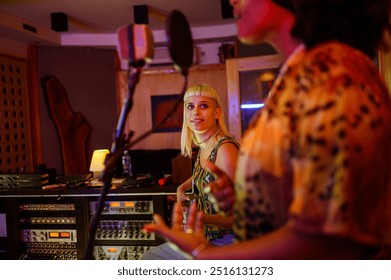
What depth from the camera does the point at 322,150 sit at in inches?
18.7

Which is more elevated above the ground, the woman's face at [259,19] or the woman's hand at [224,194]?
the woman's face at [259,19]

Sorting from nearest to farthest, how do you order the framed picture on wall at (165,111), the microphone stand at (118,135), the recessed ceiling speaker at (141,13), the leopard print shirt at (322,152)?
the leopard print shirt at (322,152)
the microphone stand at (118,135)
the recessed ceiling speaker at (141,13)
the framed picture on wall at (165,111)

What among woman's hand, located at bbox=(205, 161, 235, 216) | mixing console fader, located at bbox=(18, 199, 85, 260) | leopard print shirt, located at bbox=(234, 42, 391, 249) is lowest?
mixing console fader, located at bbox=(18, 199, 85, 260)

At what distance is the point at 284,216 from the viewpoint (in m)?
0.54

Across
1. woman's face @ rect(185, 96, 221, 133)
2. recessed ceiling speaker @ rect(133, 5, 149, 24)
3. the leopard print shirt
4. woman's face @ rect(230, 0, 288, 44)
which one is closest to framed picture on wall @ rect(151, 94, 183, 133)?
recessed ceiling speaker @ rect(133, 5, 149, 24)

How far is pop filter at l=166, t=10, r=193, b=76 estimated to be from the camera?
69 cm

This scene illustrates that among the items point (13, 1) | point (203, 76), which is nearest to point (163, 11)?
point (13, 1)

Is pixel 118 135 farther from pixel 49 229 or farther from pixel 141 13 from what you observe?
pixel 141 13

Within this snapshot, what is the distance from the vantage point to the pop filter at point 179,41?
0.69 m

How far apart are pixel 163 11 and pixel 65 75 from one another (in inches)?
47.0

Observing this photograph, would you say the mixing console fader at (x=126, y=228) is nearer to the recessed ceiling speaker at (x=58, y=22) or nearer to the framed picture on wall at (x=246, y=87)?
the framed picture on wall at (x=246, y=87)

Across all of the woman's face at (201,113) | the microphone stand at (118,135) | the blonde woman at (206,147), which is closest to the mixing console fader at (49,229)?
the blonde woman at (206,147)

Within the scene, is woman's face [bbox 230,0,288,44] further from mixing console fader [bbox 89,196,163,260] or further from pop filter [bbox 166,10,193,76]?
mixing console fader [bbox 89,196,163,260]

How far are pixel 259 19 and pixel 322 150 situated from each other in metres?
0.24
